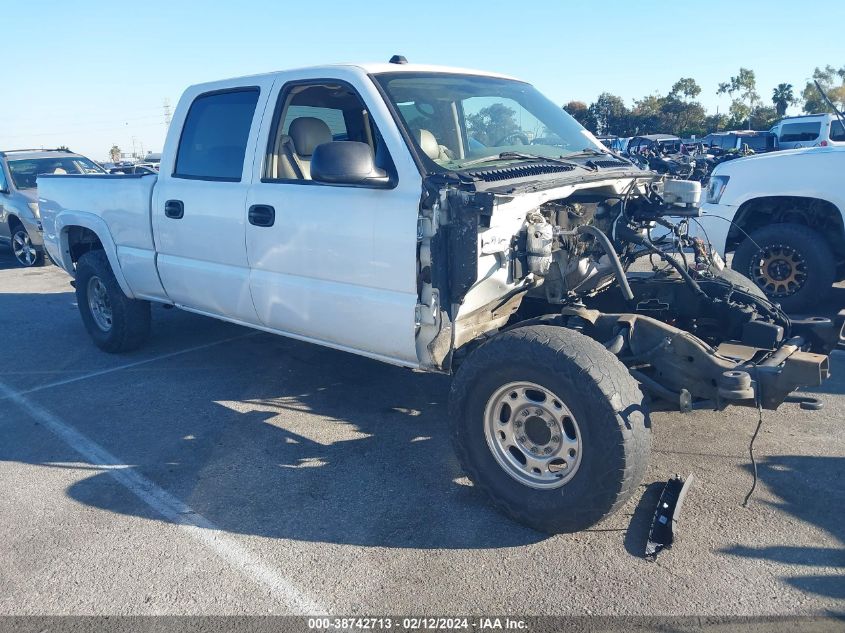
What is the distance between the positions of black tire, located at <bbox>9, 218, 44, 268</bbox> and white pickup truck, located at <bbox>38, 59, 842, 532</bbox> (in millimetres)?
7432

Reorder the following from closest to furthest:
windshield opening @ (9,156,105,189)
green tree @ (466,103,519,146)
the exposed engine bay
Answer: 1. the exposed engine bay
2. green tree @ (466,103,519,146)
3. windshield opening @ (9,156,105,189)

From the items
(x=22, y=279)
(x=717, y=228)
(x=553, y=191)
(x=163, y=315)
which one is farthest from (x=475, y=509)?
(x=22, y=279)

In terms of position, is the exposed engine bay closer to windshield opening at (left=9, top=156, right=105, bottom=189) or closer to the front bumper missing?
the front bumper missing

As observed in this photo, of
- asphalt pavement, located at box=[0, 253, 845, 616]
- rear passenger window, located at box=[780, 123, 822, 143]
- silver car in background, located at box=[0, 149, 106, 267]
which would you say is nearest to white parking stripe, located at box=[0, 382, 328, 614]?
asphalt pavement, located at box=[0, 253, 845, 616]

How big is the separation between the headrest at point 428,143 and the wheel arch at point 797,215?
3576 millimetres

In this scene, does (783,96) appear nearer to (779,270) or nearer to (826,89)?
(826,89)

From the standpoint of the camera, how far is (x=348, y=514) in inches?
136

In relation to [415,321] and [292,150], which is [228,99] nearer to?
[292,150]

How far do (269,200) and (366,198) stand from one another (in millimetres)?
821

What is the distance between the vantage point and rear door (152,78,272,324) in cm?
447

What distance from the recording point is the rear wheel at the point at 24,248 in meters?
11.4

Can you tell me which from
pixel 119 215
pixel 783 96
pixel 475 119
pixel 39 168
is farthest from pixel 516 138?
pixel 783 96

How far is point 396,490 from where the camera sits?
3.67 meters

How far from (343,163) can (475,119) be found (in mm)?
1241
